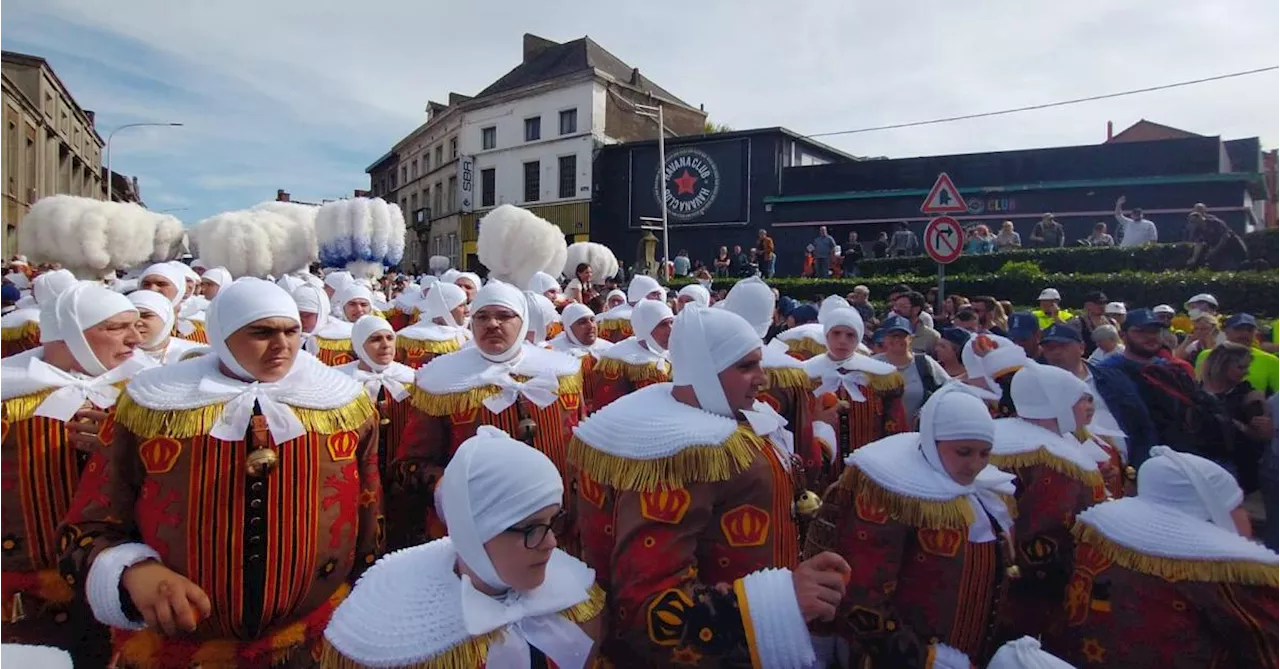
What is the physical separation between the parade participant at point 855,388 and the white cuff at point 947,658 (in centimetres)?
229

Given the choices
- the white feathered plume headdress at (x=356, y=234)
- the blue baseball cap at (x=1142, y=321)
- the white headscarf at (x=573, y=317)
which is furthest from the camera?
the white feathered plume headdress at (x=356, y=234)

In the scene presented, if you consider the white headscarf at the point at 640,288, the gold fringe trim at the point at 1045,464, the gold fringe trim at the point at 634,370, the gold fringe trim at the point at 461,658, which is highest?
the white headscarf at the point at 640,288

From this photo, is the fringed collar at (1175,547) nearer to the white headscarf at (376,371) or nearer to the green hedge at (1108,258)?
the white headscarf at (376,371)

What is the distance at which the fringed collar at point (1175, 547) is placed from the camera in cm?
270

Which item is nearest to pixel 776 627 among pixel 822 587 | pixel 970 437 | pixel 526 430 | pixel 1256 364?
pixel 822 587

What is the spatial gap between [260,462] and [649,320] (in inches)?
166

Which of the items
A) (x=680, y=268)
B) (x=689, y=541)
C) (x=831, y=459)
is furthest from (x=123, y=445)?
(x=680, y=268)

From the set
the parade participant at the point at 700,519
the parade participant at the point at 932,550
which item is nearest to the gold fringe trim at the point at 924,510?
the parade participant at the point at 932,550

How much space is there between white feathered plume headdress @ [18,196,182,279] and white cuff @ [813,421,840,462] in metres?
9.16

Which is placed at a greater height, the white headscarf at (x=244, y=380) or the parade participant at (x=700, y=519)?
the white headscarf at (x=244, y=380)

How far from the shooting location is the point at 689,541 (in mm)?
2105

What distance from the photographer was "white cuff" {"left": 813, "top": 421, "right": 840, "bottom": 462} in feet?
14.0

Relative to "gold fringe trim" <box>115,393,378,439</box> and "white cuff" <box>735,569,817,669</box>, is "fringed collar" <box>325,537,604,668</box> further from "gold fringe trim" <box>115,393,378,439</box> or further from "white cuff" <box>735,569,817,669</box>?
"gold fringe trim" <box>115,393,378,439</box>

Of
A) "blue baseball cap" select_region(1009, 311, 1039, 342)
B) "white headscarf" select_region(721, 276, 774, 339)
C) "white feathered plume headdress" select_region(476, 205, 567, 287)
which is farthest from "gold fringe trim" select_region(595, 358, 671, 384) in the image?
"white feathered plume headdress" select_region(476, 205, 567, 287)
